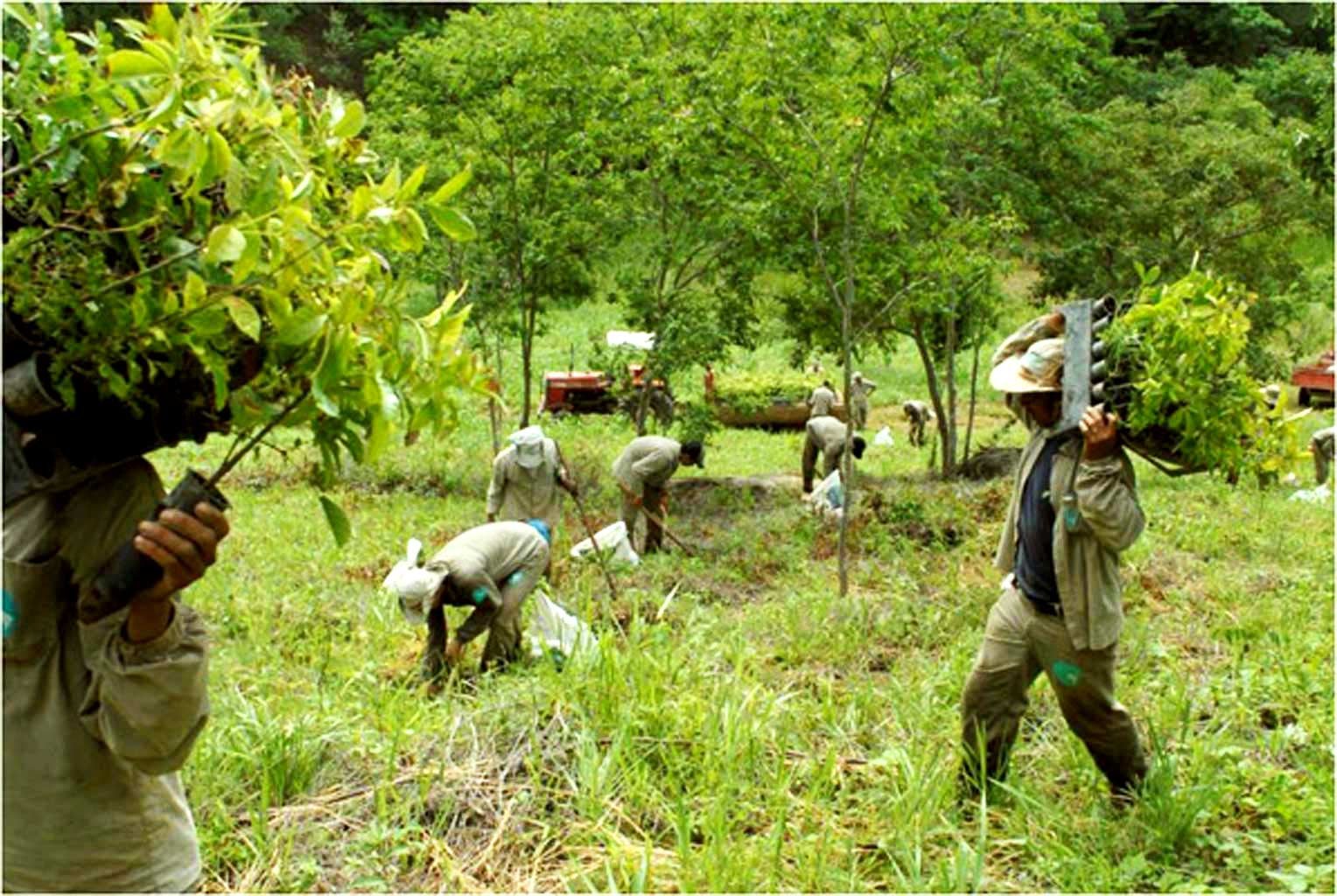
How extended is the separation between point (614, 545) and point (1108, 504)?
5730mm

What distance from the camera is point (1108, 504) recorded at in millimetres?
4383

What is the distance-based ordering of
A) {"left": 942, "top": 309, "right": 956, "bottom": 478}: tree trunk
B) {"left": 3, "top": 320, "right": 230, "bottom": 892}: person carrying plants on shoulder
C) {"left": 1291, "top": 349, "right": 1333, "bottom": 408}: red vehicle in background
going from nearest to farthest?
{"left": 3, "top": 320, "right": 230, "bottom": 892}: person carrying plants on shoulder < {"left": 942, "top": 309, "right": 956, "bottom": 478}: tree trunk < {"left": 1291, "top": 349, "right": 1333, "bottom": 408}: red vehicle in background

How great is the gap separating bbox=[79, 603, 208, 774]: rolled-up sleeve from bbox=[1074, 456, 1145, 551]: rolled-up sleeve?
2.99 metres

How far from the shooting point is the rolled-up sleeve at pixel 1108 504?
4.39 meters

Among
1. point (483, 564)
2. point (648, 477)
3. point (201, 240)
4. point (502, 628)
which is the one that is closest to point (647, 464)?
point (648, 477)

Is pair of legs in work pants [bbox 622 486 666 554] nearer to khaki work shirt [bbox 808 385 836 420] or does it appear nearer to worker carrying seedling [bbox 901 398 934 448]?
khaki work shirt [bbox 808 385 836 420]

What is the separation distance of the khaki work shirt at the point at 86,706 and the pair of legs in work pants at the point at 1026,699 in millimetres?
3021

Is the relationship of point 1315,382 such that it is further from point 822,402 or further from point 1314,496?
point 822,402

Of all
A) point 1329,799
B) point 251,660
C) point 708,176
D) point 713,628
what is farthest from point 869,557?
point 1329,799

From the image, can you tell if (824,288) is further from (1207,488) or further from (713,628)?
(713,628)

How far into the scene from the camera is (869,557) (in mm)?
10484

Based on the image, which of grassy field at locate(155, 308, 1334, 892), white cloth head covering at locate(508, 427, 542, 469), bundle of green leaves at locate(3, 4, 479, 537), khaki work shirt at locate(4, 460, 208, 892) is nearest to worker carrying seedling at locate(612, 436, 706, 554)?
white cloth head covering at locate(508, 427, 542, 469)

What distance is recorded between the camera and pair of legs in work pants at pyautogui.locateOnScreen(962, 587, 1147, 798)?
456 centimetres

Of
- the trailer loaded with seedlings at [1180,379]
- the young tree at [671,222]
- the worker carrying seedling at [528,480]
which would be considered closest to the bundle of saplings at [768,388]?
the young tree at [671,222]
